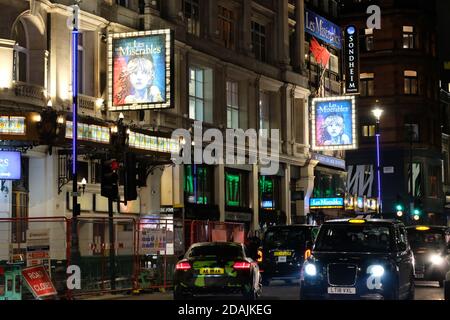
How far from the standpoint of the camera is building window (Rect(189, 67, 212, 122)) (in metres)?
44.4

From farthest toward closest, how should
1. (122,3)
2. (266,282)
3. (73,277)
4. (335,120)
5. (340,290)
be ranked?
(335,120) < (122,3) < (266,282) < (73,277) < (340,290)

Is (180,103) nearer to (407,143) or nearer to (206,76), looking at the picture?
(206,76)

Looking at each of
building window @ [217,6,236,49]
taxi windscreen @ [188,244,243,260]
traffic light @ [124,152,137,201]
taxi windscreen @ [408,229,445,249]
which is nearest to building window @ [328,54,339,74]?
building window @ [217,6,236,49]

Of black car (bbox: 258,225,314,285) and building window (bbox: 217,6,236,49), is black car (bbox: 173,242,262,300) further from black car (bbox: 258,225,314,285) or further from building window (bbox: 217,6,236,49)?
Result: building window (bbox: 217,6,236,49)

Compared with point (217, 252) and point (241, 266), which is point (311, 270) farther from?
point (217, 252)

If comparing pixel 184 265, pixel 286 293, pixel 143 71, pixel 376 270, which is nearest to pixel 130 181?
pixel 286 293

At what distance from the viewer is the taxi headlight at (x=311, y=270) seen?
18.8 meters

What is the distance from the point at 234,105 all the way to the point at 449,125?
153ft

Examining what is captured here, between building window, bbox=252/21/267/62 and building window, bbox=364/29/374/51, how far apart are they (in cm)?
3001

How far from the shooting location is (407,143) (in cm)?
7856

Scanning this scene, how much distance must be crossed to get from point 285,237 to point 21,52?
39.4 ft

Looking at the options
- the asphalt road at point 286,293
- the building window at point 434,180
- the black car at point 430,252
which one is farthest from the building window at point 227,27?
the building window at point 434,180

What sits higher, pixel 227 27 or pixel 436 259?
pixel 227 27

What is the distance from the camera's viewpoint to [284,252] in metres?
29.4
